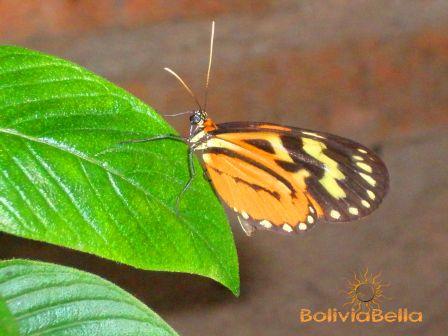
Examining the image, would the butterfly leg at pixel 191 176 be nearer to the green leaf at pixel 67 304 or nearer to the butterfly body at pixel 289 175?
the green leaf at pixel 67 304

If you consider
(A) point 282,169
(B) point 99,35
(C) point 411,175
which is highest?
(B) point 99,35

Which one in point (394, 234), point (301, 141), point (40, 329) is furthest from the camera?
point (394, 234)

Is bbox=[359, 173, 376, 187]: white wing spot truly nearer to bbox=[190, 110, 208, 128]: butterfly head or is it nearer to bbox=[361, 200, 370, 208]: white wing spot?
bbox=[361, 200, 370, 208]: white wing spot

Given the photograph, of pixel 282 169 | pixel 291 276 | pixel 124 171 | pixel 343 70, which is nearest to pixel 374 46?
pixel 343 70

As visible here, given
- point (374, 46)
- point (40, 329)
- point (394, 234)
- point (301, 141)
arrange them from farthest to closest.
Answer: point (374, 46)
point (394, 234)
point (301, 141)
point (40, 329)

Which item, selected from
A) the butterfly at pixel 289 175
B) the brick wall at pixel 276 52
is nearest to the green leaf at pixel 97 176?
the butterfly at pixel 289 175

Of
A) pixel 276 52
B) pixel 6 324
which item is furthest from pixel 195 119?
pixel 276 52

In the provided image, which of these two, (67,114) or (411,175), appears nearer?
(67,114)

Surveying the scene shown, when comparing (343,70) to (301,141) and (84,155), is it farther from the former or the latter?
(84,155)
